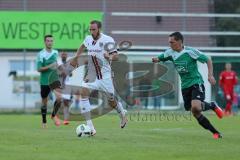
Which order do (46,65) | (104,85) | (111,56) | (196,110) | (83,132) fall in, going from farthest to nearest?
(46,65)
(104,85)
(111,56)
(83,132)
(196,110)

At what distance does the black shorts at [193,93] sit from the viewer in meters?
13.2

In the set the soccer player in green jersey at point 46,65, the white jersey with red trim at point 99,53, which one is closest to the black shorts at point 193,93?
the white jersey with red trim at point 99,53

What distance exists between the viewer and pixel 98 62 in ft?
47.6

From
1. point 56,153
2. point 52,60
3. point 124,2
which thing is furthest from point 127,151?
point 124,2

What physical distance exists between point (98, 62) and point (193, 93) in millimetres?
2261

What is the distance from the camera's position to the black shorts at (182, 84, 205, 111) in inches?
521

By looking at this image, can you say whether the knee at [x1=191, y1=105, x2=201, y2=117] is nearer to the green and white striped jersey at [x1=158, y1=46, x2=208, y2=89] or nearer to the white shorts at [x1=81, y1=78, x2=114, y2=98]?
the green and white striped jersey at [x1=158, y1=46, x2=208, y2=89]

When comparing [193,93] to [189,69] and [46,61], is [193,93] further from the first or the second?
[46,61]

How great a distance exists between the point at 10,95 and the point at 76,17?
7.60m

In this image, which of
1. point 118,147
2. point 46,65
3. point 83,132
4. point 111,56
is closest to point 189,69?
point 111,56

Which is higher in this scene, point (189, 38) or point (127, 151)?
point (189, 38)

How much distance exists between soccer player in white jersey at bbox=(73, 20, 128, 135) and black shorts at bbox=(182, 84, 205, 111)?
1.65m

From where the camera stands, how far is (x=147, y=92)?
1215 inches

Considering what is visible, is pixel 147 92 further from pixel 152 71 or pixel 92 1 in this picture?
pixel 92 1
